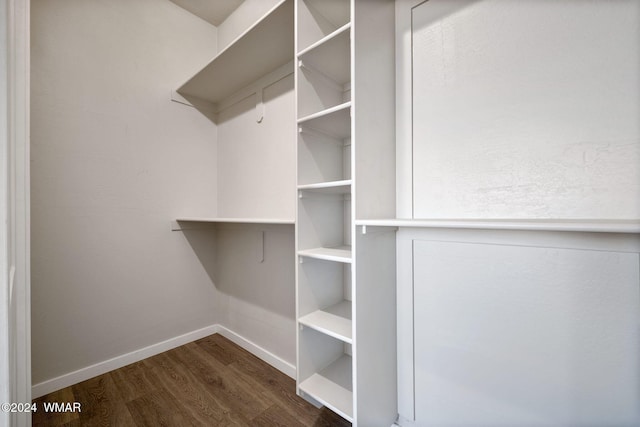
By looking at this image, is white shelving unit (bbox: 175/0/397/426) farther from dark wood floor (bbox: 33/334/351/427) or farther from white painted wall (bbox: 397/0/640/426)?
dark wood floor (bbox: 33/334/351/427)

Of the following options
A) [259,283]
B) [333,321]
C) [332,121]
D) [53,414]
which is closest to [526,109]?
[332,121]

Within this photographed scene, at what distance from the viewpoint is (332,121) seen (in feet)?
4.26

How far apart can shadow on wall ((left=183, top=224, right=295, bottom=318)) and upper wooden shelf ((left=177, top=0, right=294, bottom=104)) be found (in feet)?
4.01

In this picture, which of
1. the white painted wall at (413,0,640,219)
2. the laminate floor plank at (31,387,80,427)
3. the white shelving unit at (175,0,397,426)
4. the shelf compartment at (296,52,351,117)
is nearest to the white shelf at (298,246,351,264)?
the white shelving unit at (175,0,397,426)

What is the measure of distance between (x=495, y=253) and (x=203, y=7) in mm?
2984

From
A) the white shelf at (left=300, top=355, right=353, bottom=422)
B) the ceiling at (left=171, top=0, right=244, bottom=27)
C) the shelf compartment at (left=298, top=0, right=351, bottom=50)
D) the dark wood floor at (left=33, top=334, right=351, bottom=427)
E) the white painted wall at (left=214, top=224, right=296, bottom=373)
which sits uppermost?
the ceiling at (left=171, top=0, right=244, bottom=27)

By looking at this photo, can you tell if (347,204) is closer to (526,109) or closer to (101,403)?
→ (526,109)

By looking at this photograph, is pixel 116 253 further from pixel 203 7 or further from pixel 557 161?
pixel 557 161

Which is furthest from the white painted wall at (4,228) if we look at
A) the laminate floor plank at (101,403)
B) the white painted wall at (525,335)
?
the white painted wall at (525,335)

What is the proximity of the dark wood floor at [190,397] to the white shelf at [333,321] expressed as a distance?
23.7 inches

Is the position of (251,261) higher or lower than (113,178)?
lower

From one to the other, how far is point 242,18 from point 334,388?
2870 millimetres

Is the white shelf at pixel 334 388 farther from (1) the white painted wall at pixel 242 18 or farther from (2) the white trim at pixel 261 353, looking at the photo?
(1) the white painted wall at pixel 242 18

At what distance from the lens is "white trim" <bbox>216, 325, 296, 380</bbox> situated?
1830 mm
